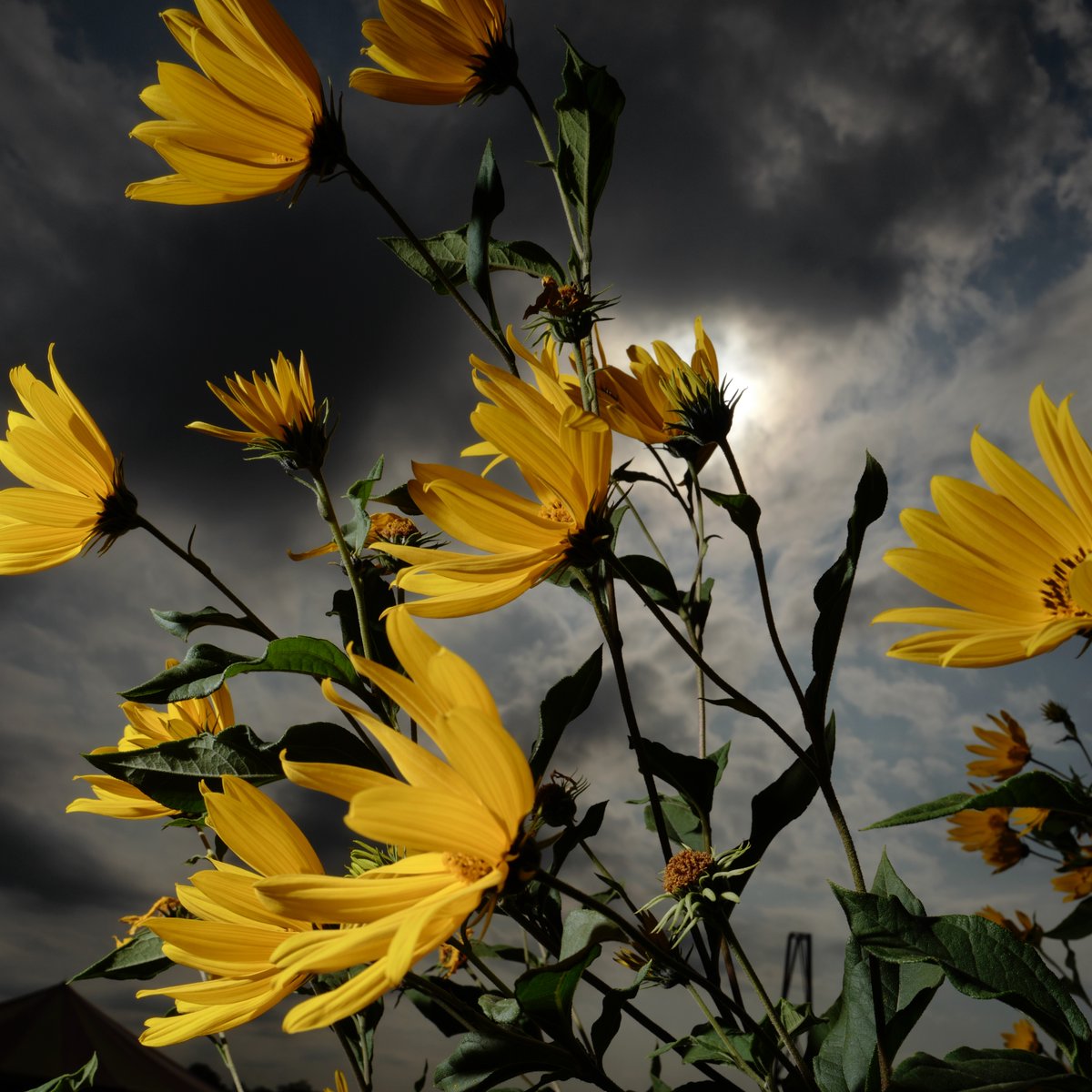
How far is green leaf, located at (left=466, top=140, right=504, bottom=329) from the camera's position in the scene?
758mm

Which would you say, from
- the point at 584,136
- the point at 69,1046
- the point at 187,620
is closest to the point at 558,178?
the point at 584,136

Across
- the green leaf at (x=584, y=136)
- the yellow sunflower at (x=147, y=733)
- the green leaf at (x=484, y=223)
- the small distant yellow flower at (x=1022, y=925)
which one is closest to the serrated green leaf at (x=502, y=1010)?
the yellow sunflower at (x=147, y=733)

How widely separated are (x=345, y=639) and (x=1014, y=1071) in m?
0.52

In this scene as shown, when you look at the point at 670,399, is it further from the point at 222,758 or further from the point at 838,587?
the point at 222,758

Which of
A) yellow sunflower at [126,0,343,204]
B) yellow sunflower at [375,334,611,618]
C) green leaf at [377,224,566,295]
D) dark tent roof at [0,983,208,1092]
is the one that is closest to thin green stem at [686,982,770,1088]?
yellow sunflower at [375,334,611,618]

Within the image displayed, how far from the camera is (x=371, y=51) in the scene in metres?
0.79

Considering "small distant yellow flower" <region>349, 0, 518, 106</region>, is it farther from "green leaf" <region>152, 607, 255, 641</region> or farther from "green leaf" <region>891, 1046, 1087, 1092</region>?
"green leaf" <region>891, 1046, 1087, 1092</region>

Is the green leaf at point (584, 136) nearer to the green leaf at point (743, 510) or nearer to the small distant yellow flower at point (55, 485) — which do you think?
the green leaf at point (743, 510)

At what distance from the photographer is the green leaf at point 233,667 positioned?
631 millimetres

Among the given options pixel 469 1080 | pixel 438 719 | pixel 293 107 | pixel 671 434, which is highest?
pixel 293 107

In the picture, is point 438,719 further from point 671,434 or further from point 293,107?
point 293,107

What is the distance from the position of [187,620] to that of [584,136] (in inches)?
21.6

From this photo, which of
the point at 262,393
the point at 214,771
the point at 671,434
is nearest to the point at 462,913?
the point at 214,771

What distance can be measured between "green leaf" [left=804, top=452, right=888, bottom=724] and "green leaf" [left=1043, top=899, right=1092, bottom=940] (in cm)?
63
